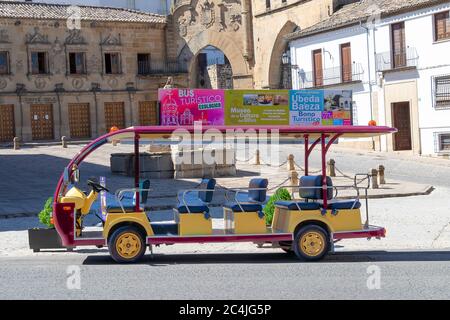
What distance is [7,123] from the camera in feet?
147

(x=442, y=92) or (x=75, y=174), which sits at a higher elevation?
(x=442, y=92)

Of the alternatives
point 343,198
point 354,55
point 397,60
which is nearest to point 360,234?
point 343,198

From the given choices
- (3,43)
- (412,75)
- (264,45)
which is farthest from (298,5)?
(3,43)

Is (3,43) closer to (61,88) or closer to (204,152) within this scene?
(61,88)

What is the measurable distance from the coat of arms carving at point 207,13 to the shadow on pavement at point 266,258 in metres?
39.7

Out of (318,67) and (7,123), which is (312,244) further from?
(7,123)

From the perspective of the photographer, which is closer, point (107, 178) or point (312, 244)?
point (312, 244)

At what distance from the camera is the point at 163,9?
2340 inches

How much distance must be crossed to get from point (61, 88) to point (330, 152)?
1822 centimetres

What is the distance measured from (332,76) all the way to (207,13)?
14.3 meters

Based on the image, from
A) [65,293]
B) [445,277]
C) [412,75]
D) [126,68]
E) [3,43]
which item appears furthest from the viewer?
[126,68]

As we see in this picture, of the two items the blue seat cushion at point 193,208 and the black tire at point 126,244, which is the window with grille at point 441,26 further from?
the black tire at point 126,244

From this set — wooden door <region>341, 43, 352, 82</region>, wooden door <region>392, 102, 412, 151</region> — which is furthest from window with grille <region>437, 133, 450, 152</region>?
wooden door <region>341, 43, 352, 82</region>

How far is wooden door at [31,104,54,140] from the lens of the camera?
148 feet
